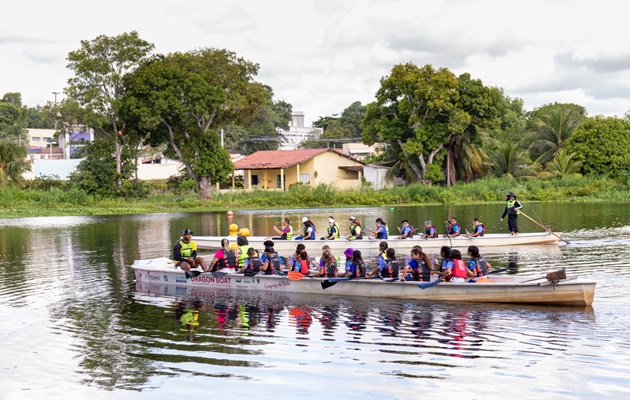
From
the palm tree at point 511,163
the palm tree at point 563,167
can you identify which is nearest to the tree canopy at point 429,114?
the palm tree at point 511,163

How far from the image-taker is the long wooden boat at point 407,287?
1638cm

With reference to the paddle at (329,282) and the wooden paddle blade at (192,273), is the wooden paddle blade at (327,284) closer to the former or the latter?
the paddle at (329,282)

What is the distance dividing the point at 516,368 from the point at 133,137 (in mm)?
51056

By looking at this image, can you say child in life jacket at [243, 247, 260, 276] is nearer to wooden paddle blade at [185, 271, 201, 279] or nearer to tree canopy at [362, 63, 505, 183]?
wooden paddle blade at [185, 271, 201, 279]

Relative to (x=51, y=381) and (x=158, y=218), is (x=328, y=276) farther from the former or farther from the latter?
(x=158, y=218)

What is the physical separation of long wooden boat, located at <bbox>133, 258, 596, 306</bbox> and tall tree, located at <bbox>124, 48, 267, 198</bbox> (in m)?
35.1

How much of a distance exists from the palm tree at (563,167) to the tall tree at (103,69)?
119ft

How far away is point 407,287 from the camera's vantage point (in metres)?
17.8

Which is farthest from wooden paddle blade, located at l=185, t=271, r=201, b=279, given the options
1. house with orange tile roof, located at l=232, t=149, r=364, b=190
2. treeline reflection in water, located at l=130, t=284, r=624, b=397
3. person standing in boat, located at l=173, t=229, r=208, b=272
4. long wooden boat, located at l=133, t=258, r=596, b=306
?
house with orange tile roof, located at l=232, t=149, r=364, b=190

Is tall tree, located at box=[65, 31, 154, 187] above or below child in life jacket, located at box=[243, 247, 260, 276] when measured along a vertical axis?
above

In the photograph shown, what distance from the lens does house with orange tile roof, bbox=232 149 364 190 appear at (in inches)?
2899

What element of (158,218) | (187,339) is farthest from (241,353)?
(158,218)

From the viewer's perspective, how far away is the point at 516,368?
12.0 m

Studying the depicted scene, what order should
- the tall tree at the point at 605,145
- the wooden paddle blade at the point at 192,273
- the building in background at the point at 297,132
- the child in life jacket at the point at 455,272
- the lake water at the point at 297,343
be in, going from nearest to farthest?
the lake water at the point at 297,343, the child in life jacket at the point at 455,272, the wooden paddle blade at the point at 192,273, the tall tree at the point at 605,145, the building in background at the point at 297,132
